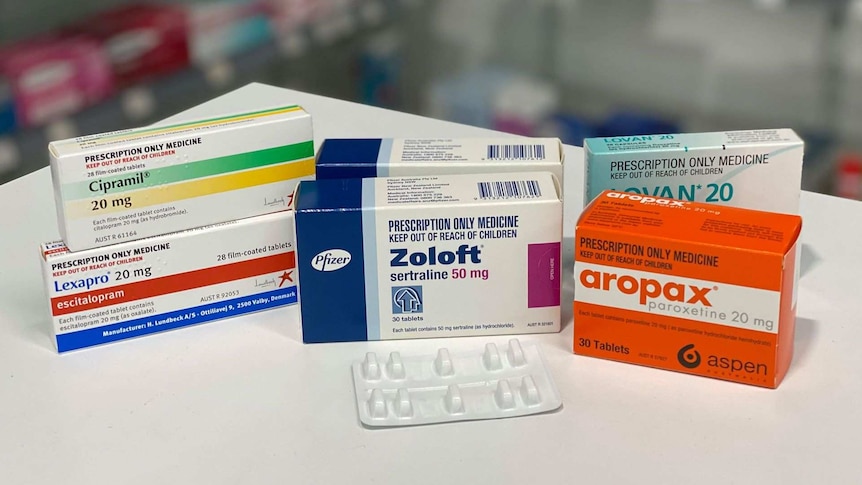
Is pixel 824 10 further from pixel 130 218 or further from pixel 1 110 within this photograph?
pixel 130 218

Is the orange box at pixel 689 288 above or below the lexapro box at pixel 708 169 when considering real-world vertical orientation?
below

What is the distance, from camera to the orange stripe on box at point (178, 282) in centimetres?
112

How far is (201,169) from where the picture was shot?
1.13 m

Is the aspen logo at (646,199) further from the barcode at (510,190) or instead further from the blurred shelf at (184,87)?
the blurred shelf at (184,87)

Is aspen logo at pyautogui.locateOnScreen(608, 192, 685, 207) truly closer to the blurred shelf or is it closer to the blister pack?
the blister pack

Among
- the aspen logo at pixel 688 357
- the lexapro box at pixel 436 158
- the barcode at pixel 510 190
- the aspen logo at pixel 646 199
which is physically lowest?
the aspen logo at pixel 688 357

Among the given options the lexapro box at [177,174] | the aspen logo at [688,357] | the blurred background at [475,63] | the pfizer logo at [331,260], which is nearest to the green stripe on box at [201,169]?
the lexapro box at [177,174]

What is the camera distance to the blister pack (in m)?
1.00

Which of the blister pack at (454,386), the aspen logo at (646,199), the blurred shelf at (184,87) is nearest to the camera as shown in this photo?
the blister pack at (454,386)

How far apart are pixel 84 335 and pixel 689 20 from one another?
2004mm

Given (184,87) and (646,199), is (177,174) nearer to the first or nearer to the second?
(646,199)

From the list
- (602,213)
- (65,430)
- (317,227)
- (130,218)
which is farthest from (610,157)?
(65,430)

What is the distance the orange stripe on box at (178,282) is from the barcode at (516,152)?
24cm

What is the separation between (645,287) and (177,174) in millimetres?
477
